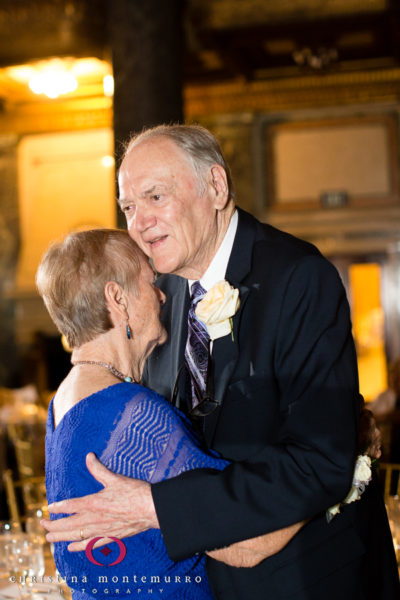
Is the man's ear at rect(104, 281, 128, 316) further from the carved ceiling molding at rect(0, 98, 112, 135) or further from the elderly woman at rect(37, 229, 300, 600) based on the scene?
the carved ceiling molding at rect(0, 98, 112, 135)

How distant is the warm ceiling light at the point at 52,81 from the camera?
10719 millimetres

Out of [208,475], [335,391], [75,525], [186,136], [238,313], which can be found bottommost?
[75,525]

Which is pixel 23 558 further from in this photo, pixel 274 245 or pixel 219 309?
pixel 274 245

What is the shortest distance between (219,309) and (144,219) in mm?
365

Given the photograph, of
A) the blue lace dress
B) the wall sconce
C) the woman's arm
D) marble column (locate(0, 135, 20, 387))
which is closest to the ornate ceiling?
the wall sconce

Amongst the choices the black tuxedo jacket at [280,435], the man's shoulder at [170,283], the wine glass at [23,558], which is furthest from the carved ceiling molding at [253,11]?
the wine glass at [23,558]

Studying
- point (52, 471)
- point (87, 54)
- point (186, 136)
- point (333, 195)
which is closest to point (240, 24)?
point (87, 54)

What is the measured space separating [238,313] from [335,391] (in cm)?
37

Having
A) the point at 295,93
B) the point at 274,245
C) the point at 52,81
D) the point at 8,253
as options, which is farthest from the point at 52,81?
the point at 274,245

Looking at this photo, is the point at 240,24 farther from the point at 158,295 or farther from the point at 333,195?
the point at 158,295

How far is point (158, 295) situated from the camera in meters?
2.15

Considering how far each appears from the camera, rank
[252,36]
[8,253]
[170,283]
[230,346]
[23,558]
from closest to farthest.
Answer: [230,346] < [170,283] < [23,558] < [252,36] < [8,253]

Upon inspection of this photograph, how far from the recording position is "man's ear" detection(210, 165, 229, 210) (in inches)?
79.8

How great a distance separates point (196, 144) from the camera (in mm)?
2010
